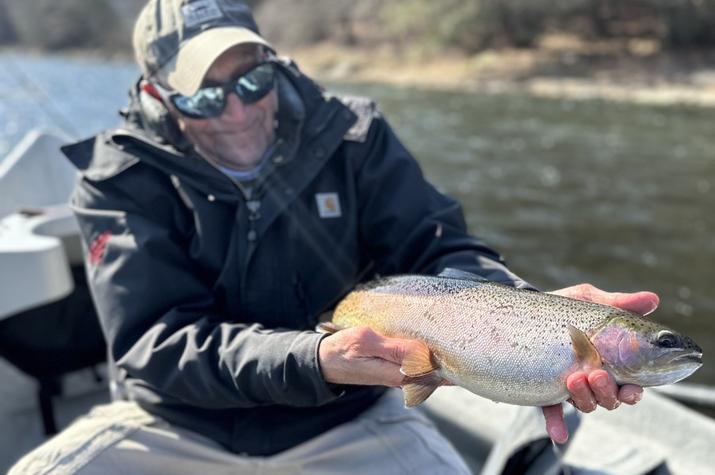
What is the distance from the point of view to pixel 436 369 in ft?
6.13

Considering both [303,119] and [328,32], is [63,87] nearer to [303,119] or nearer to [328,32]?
[303,119]

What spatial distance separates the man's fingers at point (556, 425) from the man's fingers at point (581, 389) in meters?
0.10

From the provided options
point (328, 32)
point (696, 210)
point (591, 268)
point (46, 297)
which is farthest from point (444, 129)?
point (328, 32)

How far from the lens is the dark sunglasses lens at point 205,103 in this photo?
242 cm

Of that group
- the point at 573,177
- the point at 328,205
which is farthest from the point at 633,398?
the point at 573,177

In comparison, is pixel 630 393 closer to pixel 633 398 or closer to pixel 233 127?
pixel 633 398

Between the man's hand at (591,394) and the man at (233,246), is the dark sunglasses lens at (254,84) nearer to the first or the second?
the man at (233,246)

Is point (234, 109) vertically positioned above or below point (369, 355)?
above

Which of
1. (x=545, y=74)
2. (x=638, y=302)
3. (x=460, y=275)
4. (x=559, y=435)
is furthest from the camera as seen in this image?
(x=545, y=74)

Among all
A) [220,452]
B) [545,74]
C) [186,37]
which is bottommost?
[545,74]

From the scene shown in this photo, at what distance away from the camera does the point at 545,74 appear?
31234 millimetres

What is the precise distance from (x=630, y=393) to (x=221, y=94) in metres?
1.57

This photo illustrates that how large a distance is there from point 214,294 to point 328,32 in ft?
175

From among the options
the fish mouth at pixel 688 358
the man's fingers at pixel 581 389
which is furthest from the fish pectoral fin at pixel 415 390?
the fish mouth at pixel 688 358
